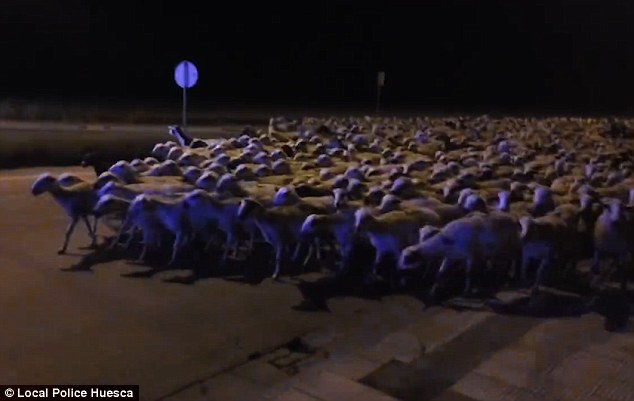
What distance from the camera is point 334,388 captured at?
5945 millimetres

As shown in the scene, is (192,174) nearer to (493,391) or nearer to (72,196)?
(72,196)

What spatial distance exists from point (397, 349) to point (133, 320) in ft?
7.87

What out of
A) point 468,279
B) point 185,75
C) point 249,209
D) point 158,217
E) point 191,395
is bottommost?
point 191,395

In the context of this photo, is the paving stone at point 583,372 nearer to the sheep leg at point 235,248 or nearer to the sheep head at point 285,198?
the sheep head at point 285,198

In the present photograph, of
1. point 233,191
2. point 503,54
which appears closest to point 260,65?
point 503,54

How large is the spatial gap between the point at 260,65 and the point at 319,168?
47.3 m

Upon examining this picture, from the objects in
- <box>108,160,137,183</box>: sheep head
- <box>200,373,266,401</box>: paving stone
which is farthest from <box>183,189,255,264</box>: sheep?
<box>200,373,266,401</box>: paving stone

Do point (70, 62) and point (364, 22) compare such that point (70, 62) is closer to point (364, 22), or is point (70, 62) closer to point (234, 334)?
point (364, 22)

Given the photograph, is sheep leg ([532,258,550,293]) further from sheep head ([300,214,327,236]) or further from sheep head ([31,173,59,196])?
sheep head ([31,173,59,196])

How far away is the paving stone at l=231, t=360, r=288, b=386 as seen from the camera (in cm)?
616

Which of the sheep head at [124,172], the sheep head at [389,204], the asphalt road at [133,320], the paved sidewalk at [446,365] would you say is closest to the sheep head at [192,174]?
the sheep head at [124,172]

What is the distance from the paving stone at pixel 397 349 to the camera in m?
6.61

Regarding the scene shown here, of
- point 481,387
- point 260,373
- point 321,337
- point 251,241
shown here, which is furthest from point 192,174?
point 481,387

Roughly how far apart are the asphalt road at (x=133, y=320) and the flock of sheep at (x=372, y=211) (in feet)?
2.35
